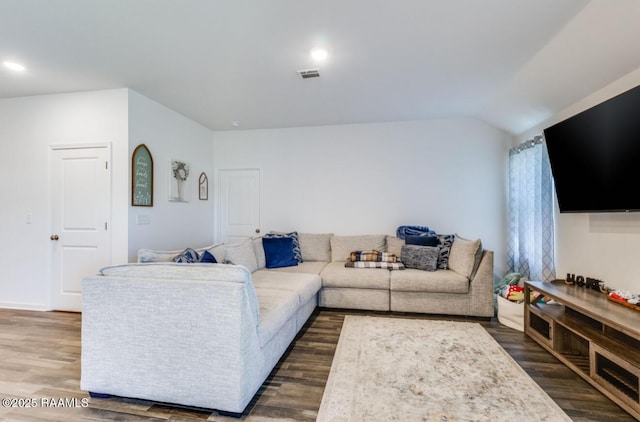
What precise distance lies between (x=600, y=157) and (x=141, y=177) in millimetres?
4333

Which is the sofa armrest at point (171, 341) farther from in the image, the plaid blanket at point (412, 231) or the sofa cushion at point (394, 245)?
the plaid blanket at point (412, 231)

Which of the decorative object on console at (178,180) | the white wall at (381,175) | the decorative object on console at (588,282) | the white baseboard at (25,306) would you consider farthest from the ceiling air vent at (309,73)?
the white baseboard at (25,306)

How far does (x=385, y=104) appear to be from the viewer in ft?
12.4

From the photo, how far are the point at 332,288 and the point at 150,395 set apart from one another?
218 centimetres

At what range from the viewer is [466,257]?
3.37 metres

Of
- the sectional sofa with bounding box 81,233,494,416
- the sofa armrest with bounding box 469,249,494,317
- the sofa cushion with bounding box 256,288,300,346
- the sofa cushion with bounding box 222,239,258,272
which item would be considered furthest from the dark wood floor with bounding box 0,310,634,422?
the sofa cushion with bounding box 222,239,258,272

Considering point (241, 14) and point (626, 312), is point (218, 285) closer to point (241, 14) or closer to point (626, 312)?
point (241, 14)

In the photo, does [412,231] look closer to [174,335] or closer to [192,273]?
[192,273]

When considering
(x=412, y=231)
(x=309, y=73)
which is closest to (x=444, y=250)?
(x=412, y=231)

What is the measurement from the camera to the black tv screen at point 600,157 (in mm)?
2061

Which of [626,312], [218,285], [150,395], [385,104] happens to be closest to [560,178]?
[626,312]

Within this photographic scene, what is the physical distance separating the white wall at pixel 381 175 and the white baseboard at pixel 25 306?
2881 mm

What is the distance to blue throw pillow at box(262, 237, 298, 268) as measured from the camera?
390 centimetres

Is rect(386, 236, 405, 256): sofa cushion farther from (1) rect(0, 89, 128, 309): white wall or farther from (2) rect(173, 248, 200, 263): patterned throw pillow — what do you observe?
(1) rect(0, 89, 128, 309): white wall
